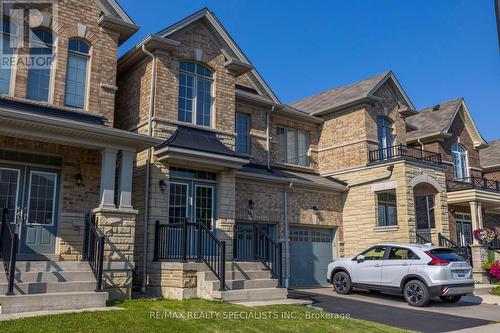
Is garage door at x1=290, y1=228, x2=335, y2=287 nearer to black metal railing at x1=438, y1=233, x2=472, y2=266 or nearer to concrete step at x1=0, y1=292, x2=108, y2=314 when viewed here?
black metal railing at x1=438, y1=233, x2=472, y2=266

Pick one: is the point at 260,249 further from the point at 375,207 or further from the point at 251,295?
the point at 375,207

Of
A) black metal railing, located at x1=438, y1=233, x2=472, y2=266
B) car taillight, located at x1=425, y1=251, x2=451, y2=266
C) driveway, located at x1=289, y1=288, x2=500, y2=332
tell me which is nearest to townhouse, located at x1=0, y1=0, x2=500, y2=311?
black metal railing, located at x1=438, y1=233, x2=472, y2=266

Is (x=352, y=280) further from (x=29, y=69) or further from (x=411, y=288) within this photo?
(x=29, y=69)

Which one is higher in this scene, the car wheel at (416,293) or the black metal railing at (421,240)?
the black metal railing at (421,240)

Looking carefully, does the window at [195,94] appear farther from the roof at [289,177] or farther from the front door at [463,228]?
the front door at [463,228]

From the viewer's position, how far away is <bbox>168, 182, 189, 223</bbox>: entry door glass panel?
45.3ft

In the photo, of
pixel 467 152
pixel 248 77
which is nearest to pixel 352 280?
pixel 248 77

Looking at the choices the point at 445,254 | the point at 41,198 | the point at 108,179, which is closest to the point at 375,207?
the point at 445,254

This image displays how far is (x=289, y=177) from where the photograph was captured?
719 inches

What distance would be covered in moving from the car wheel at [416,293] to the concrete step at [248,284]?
3914 mm

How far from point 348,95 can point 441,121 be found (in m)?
6.57

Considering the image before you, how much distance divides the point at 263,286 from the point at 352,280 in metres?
3.97

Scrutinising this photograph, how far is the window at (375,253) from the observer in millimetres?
14328

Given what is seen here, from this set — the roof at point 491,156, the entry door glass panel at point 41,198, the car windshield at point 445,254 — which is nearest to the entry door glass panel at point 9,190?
the entry door glass panel at point 41,198
